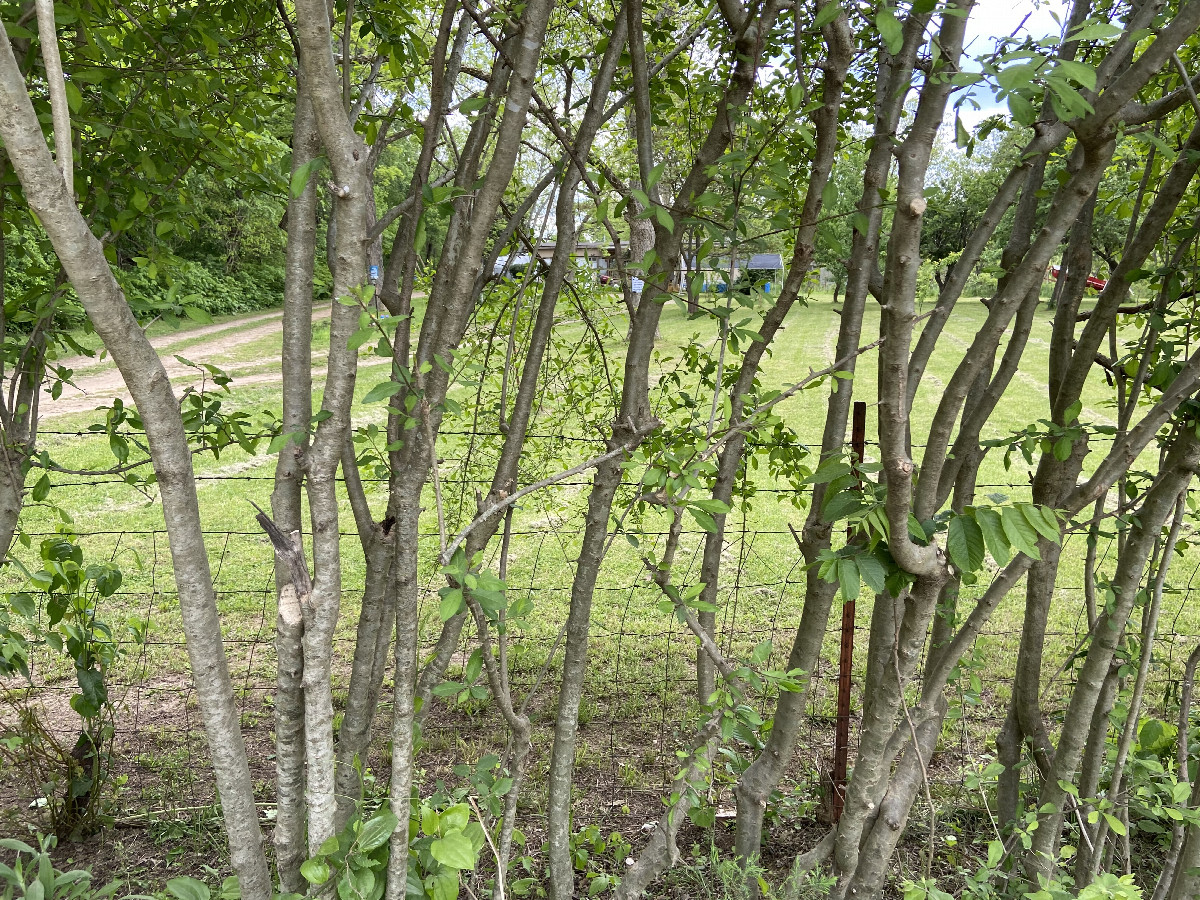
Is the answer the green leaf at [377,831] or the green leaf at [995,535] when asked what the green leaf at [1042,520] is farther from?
the green leaf at [377,831]

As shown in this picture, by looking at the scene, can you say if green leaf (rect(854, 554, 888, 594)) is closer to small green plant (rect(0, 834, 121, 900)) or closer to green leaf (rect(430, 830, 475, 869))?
green leaf (rect(430, 830, 475, 869))

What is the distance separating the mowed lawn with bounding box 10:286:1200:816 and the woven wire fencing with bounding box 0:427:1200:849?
0.02 metres

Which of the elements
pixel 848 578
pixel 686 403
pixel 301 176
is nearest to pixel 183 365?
pixel 686 403

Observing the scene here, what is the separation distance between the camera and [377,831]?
1589 mm

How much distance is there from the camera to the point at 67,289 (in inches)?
74.0

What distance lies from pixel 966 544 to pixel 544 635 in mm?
3853

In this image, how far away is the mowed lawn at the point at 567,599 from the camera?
153 inches

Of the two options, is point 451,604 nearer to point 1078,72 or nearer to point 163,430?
point 163,430

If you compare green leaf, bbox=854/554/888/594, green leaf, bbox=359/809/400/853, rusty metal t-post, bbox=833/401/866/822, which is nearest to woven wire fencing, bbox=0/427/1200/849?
rusty metal t-post, bbox=833/401/866/822

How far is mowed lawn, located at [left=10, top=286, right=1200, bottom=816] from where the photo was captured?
3877 mm

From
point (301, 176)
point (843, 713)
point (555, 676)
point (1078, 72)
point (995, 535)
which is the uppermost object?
point (1078, 72)

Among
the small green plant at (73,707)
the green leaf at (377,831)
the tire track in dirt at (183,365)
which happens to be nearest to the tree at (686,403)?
the green leaf at (377,831)

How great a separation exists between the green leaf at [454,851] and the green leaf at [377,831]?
0.11 meters

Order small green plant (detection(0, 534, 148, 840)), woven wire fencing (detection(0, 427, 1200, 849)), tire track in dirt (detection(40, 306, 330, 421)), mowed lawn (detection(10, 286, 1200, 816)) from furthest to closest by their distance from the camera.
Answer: tire track in dirt (detection(40, 306, 330, 421)), mowed lawn (detection(10, 286, 1200, 816)), woven wire fencing (detection(0, 427, 1200, 849)), small green plant (detection(0, 534, 148, 840))
